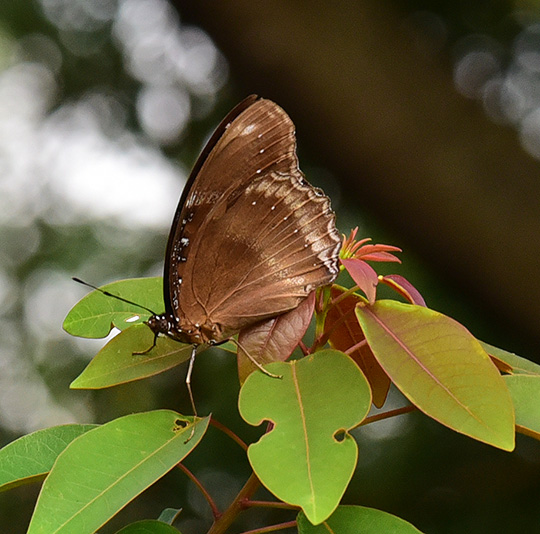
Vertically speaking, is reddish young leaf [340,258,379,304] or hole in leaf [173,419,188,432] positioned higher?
reddish young leaf [340,258,379,304]

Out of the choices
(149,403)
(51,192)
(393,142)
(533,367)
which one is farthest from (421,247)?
(51,192)

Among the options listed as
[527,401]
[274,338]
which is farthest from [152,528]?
[527,401]

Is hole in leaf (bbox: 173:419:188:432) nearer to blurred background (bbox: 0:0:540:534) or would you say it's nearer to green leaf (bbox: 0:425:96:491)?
green leaf (bbox: 0:425:96:491)

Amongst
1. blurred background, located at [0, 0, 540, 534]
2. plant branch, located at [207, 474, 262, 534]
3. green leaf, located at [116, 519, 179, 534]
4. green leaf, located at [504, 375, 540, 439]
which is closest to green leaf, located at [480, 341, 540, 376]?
green leaf, located at [504, 375, 540, 439]

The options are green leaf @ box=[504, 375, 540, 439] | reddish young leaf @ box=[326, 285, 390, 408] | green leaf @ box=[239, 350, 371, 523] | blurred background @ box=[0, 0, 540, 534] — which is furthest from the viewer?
blurred background @ box=[0, 0, 540, 534]

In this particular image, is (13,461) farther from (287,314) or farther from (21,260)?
(21,260)

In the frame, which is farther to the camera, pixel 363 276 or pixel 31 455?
pixel 31 455

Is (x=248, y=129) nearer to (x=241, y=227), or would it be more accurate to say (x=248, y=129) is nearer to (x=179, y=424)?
(x=241, y=227)
